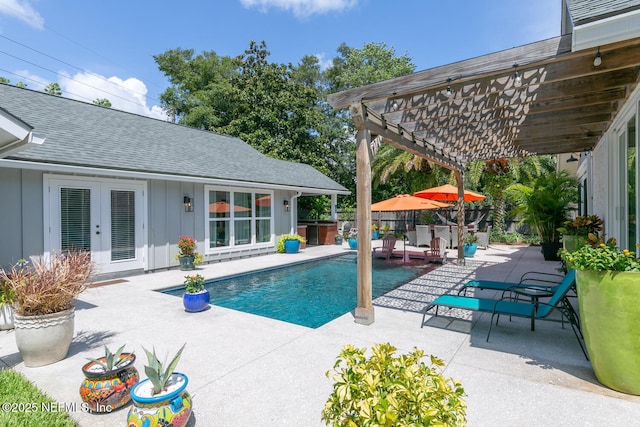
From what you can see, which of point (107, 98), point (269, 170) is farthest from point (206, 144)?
point (107, 98)

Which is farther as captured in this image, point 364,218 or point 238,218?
point 238,218

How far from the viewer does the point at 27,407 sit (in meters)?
3.07

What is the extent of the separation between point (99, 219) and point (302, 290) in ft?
18.6

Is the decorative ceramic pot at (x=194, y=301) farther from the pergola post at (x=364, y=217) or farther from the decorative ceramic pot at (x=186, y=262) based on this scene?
the decorative ceramic pot at (x=186, y=262)

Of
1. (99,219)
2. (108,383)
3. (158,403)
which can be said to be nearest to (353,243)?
(99,219)

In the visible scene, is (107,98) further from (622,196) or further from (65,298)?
(622,196)

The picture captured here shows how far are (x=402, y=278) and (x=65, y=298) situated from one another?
25.3 ft

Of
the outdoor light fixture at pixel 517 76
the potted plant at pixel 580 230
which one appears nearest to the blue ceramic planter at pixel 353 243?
the potted plant at pixel 580 230

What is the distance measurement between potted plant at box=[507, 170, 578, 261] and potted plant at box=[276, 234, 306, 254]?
9.14 m

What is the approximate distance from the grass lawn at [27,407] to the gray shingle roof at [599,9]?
5858 millimetres

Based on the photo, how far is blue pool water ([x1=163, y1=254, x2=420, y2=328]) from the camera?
663cm

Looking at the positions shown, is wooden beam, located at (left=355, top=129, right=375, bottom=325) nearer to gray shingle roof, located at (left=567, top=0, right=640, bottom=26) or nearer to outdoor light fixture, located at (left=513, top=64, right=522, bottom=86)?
outdoor light fixture, located at (left=513, top=64, right=522, bottom=86)

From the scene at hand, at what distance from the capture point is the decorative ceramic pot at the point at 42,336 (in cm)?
383

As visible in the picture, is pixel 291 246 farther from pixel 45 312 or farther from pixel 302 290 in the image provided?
pixel 45 312
